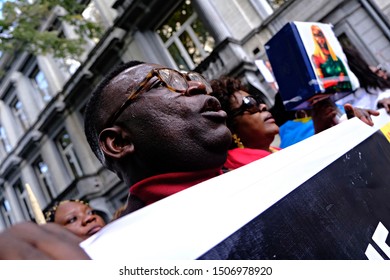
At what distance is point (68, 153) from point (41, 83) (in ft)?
11.5

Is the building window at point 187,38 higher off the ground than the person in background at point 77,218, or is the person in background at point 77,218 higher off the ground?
the building window at point 187,38

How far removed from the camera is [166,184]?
1070 mm

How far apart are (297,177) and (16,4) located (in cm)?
877

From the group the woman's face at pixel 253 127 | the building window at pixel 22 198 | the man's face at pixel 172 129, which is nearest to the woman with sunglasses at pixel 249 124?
the woman's face at pixel 253 127

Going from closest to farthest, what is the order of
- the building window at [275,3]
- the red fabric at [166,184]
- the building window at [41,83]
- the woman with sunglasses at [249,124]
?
the red fabric at [166,184] < the woman with sunglasses at [249,124] < the building window at [275,3] < the building window at [41,83]

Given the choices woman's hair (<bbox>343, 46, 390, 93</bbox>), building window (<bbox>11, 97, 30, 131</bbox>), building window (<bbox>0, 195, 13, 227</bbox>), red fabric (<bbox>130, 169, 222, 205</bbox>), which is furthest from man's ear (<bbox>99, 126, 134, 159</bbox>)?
building window (<bbox>0, 195, 13, 227</bbox>)

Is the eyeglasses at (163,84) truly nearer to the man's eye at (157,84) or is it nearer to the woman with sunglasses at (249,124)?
the man's eye at (157,84)

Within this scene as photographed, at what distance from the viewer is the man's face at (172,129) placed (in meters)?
1.06

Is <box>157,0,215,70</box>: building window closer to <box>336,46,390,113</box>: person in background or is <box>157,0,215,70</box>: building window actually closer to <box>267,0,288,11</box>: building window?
<box>267,0,288,11</box>: building window

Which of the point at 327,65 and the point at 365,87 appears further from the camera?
the point at 365,87

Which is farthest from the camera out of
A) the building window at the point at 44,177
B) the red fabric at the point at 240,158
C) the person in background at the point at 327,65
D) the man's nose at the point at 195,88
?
the building window at the point at 44,177

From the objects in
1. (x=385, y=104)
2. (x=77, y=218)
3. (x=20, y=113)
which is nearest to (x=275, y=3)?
(x=385, y=104)

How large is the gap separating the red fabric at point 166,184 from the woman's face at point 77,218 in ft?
5.32

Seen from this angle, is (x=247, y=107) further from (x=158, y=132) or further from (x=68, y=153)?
(x=68, y=153)
